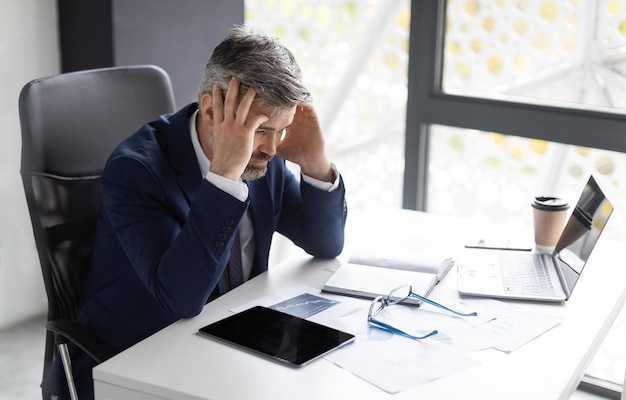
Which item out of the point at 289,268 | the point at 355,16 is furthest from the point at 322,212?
the point at 355,16

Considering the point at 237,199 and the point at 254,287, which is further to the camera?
the point at 254,287

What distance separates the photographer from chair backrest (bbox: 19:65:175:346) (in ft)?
6.28

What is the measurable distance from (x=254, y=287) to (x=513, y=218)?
5.46ft

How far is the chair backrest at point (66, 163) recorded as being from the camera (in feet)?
6.28

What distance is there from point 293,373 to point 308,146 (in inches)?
29.2

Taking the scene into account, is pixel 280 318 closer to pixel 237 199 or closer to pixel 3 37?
pixel 237 199

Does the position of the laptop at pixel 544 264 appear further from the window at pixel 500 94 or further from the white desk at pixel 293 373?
the window at pixel 500 94

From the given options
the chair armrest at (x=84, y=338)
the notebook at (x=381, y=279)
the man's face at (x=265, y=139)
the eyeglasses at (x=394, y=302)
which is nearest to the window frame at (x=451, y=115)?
the notebook at (x=381, y=279)

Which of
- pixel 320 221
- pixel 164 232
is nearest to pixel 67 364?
pixel 164 232

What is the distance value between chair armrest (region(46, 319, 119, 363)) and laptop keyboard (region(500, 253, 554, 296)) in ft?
2.98

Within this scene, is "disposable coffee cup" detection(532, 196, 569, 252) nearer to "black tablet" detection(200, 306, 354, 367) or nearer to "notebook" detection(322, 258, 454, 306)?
"notebook" detection(322, 258, 454, 306)

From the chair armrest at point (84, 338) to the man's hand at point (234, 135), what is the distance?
433mm

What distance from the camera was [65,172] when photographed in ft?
6.47

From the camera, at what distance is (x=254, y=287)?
6.30ft
